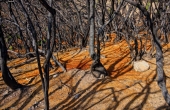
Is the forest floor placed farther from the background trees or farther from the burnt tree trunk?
the background trees

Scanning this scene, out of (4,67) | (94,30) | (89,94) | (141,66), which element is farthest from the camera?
(141,66)

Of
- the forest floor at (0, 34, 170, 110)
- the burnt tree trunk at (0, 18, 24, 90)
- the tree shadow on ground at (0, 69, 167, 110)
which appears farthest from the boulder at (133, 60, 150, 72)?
the burnt tree trunk at (0, 18, 24, 90)

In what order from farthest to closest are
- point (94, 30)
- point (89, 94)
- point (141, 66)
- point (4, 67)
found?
point (141, 66) → point (94, 30) → point (4, 67) → point (89, 94)

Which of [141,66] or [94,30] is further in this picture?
[141,66]

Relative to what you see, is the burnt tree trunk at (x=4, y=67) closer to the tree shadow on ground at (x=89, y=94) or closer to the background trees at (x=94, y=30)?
the background trees at (x=94, y=30)

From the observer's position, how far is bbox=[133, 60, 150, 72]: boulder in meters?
5.62

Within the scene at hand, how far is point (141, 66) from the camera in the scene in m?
5.68

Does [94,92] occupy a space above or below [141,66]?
below

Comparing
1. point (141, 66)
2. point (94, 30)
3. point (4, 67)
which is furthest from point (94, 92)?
point (4, 67)

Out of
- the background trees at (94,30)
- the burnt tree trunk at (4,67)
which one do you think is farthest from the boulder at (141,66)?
the burnt tree trunk at (4,67)

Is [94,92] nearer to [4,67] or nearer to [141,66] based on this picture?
[141,66]

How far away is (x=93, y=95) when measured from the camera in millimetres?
4449

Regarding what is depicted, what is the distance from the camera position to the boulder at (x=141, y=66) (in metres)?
5.62

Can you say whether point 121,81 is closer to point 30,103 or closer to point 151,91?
Result: point 151,91
